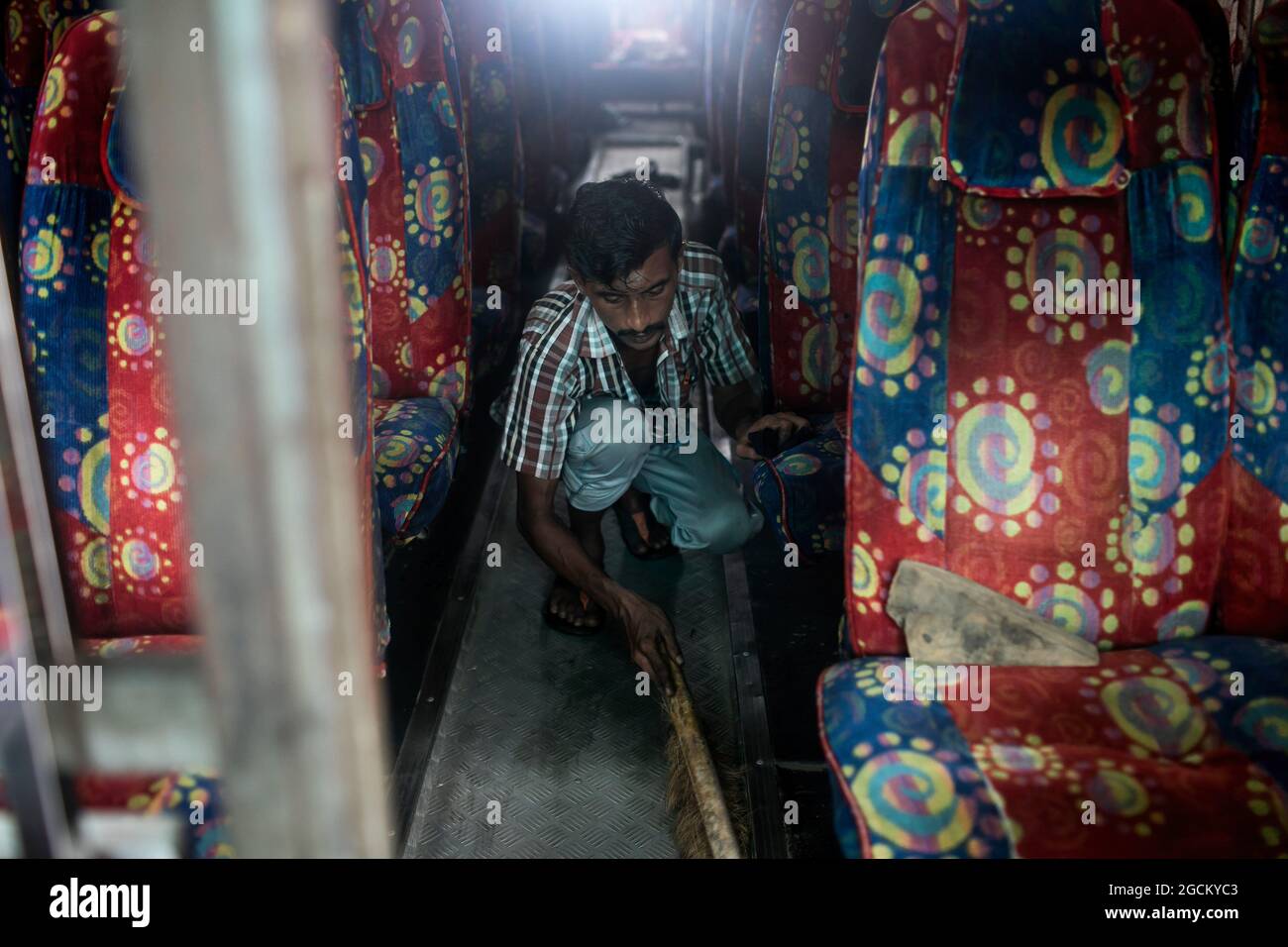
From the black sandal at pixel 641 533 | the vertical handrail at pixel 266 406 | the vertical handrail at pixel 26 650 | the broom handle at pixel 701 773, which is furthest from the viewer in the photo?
the black sandal at pixel 641 533

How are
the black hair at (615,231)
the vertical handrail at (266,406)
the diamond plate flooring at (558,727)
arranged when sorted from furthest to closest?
the black hair at (615,231)
the diamond plate flooring at (558,727)
the vertical handrail at (266,406)

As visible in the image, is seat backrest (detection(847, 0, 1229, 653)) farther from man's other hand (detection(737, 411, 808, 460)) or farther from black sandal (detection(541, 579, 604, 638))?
black sandal (detection(541, 579, 604, 638))

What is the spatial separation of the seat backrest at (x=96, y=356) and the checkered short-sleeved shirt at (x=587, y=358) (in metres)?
0.70

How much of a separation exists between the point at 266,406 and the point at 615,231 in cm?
167

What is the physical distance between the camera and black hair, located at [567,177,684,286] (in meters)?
2.12

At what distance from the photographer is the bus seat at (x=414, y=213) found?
2.34 m

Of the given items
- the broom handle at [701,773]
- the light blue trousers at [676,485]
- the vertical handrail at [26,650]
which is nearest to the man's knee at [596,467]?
the light blue trousers at [676,485]

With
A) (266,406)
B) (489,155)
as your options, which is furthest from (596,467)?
(266,406)

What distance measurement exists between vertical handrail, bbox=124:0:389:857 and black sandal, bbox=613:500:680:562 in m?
2.25

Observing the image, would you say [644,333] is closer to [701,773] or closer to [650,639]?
[650,639]

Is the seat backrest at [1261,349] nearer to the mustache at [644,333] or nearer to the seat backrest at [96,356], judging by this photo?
the mustache at [644,333]

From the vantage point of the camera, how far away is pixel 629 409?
2.52 meters

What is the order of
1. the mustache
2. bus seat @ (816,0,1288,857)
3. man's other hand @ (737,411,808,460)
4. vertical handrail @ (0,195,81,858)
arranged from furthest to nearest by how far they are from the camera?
man's other hand @ (737,411,808,460), the mustache, bus seat @ (816,0,1288,857), vertical handrail @ (0,195,81,858)

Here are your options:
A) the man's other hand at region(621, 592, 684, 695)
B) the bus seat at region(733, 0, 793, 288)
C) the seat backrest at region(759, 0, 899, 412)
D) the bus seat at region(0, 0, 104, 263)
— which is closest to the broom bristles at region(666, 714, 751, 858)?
the man's other hand at region(621, 592, 684, 695)
